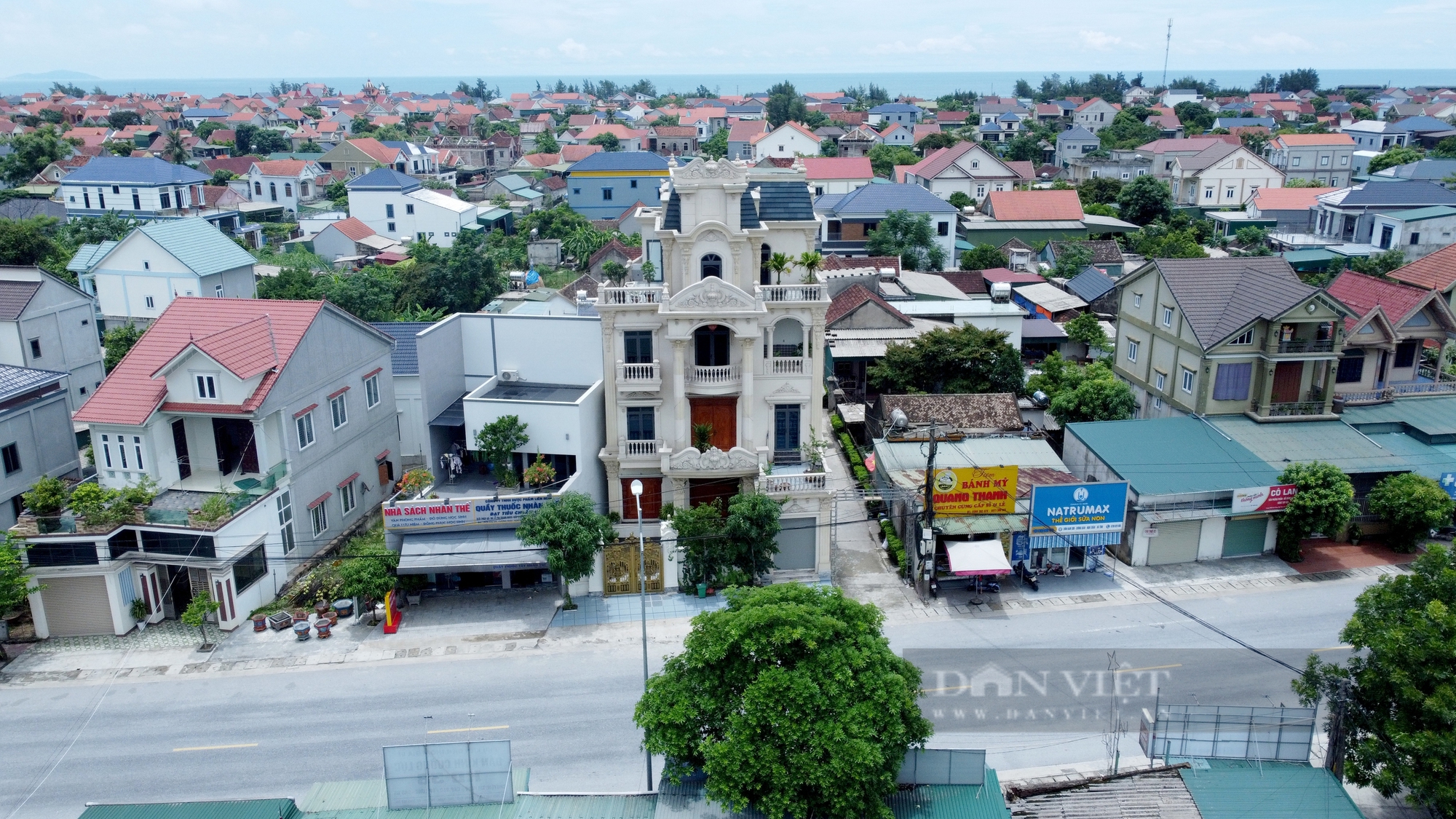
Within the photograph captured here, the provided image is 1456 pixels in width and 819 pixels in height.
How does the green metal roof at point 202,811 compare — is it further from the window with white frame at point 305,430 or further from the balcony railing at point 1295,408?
the balcony railing at point 1295,408

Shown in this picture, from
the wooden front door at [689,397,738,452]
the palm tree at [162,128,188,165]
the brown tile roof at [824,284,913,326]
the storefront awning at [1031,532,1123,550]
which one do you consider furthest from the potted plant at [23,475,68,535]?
the palm tree at [162,128,188,165]

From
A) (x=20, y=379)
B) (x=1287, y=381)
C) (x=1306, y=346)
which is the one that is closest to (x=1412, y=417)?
(x=1287, y=381)

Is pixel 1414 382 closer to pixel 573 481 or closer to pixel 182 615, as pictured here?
pixel 573 481

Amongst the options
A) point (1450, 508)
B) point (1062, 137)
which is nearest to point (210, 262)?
point (1450, 508)

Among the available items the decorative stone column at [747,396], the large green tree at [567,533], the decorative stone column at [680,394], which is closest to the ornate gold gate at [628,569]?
the large green tree at [567,533]

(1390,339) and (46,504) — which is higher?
(1390,339)

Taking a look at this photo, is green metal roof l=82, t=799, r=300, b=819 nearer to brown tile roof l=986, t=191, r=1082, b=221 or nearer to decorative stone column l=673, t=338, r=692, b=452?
decorative stone column l=673, t=338, r=692, b=452

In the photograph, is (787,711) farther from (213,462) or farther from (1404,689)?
(213,462)
